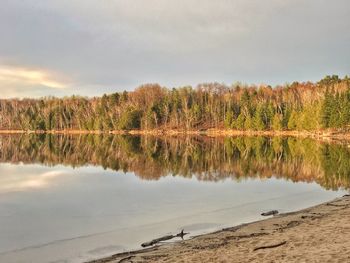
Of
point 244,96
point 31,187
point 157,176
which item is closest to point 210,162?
point 157,176

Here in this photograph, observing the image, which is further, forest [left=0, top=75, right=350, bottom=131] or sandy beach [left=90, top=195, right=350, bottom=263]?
forest [left=0, top=75, right=350, bottom=131]

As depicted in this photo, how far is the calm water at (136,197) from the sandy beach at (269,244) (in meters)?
1.84

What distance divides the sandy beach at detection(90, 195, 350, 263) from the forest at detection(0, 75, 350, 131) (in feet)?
254

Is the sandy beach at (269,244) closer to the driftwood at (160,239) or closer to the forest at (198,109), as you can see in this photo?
the driftwood at (160,239)

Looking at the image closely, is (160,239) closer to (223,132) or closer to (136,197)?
(136,197)

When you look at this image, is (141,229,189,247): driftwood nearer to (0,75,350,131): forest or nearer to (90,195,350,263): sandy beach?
(90,195,350,263): sandy beach

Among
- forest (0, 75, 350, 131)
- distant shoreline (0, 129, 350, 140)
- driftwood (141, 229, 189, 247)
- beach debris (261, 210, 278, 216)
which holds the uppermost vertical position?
forest (0, 75, 350, 131)

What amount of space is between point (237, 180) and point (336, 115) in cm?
6589

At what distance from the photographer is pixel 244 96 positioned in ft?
445

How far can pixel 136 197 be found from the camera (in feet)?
92.1

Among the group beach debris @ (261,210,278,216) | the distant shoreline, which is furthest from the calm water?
the distant shoreline

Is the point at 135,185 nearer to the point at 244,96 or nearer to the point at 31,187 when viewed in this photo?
the point at 31,187

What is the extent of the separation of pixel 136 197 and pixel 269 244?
1498 cm

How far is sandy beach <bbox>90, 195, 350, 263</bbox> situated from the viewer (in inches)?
482
